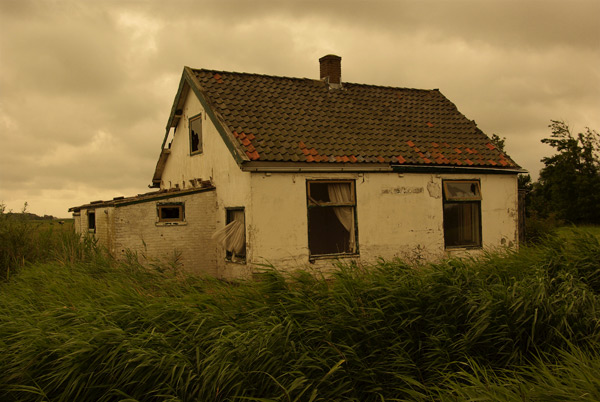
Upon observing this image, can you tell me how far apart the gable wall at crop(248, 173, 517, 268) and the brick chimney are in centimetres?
426

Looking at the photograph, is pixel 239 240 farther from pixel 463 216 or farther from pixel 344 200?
pixel 463 216

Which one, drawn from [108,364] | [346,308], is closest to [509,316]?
[346,308]

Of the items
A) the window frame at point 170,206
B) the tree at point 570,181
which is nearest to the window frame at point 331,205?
the window frame at point 170,206

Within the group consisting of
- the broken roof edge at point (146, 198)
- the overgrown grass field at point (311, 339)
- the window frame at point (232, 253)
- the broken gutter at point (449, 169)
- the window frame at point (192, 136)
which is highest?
the window frame at point (192, 136)

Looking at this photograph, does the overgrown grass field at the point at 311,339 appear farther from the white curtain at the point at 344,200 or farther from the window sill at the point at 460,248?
the window sill at the point at 460,248

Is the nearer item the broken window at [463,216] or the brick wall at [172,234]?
the brick wall at [172,234]

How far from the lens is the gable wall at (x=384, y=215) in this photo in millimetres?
11594

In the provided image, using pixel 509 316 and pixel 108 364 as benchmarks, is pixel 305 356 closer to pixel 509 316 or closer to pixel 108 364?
pixel 108 364

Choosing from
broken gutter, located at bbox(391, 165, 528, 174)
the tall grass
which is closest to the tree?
broken gutter, located at bbox(391, 165, 528, 174)

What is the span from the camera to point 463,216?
1432cm

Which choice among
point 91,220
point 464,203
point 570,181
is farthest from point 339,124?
point 570,181

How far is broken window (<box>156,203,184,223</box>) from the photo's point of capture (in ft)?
40.3

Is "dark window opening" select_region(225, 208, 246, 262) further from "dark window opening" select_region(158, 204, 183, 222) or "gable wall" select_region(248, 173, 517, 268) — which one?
"dark window opening" select_region(158, 204, 183, 222)

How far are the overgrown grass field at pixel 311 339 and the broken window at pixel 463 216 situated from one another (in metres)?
5.58
